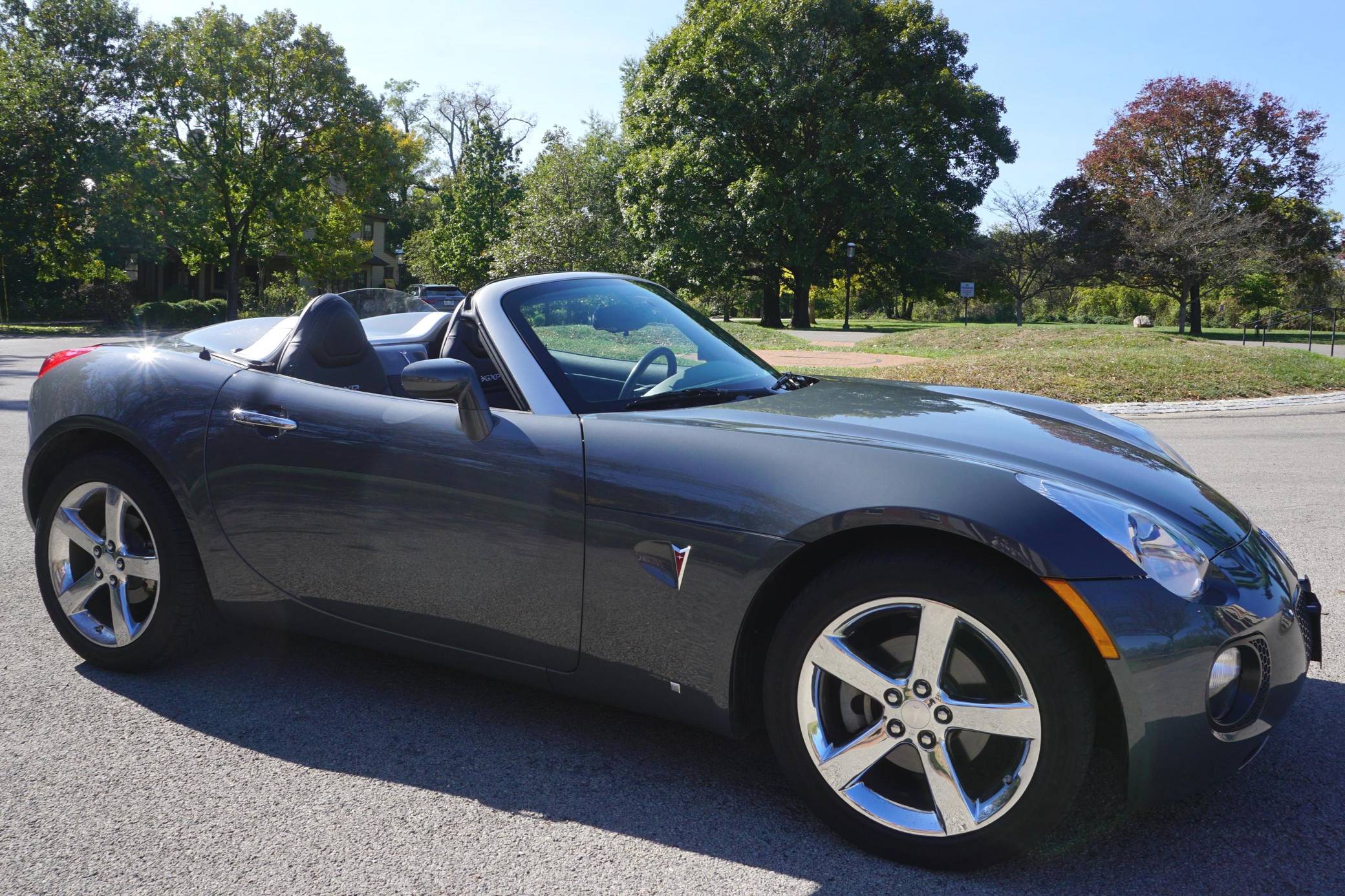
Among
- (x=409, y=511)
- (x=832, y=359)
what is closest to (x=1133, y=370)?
(x=832, y=359)

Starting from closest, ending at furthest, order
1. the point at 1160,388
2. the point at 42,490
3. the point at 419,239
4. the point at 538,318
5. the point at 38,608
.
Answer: the point at 538,318, the point at 42,490, the point at 38,608, the point at 1160,388, the point at 419,239

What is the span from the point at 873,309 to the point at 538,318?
208 ft

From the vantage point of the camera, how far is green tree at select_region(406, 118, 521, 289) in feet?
167

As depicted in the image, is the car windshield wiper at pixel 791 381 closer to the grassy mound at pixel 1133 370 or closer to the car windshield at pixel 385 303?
the car windshield at pixel 385 303

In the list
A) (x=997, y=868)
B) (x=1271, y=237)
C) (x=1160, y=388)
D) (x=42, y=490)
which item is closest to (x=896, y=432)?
(x=997, y=868)

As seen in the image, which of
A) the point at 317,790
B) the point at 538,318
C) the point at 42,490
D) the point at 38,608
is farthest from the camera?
the point at 38,608

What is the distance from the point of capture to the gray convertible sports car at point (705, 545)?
7.17 feet

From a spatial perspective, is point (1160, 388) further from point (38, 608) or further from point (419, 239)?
point (419, 239)

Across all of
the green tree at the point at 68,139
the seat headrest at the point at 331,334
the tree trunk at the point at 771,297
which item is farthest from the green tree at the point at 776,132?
the seat headrest at the point at 331,334

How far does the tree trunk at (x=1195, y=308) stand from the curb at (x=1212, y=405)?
27.8 meters

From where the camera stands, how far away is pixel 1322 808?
2574 mm

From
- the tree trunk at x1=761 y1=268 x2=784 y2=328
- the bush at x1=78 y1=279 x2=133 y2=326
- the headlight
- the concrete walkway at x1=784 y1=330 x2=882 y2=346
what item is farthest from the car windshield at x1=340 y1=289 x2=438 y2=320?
the bush at x1=78 y1=279 x2=133 y2=326

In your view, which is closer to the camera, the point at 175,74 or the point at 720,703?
the point at 720,703

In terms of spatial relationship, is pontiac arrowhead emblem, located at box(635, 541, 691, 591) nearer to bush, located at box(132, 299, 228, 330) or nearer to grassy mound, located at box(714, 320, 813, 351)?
grassy mound, located at box(714, 320, 813, 351)
